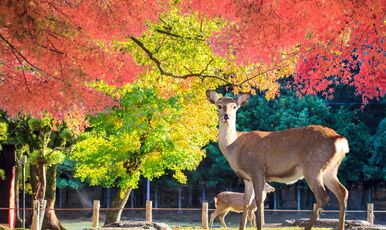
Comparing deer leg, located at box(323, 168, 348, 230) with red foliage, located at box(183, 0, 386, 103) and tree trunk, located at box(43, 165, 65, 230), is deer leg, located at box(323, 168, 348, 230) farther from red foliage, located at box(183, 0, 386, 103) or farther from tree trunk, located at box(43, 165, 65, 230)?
tree trunk, located at box(43, 165, 65, 230)

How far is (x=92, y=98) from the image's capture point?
977cm

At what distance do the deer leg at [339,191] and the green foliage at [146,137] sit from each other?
27.0 feet

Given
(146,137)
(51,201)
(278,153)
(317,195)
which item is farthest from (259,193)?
(51,201)

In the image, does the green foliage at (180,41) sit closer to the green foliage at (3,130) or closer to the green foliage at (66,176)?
the green foliage at (3,130)

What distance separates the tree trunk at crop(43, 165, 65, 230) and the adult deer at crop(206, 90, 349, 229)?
14459 millimetres

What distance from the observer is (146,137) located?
67.3ft

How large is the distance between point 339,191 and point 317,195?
406 millimetres

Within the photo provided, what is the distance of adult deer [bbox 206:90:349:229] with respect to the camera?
37.9 ft

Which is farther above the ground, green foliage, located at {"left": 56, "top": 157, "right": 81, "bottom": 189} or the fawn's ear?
the fawn's ear

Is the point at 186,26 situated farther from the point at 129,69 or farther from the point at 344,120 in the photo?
the point at 344,120

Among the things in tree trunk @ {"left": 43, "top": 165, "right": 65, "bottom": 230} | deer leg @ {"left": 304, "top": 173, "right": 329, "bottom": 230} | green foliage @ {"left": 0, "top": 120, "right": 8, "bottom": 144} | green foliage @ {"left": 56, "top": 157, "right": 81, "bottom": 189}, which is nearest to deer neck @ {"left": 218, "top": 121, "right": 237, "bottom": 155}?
deer leg @ {"left": 304, "top": 173, "right": 329, "bottom": 230}

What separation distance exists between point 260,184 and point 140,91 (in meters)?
8.05

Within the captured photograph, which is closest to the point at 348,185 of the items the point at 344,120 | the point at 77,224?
the point at 344,120

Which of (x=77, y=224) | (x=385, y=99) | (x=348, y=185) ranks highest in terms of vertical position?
(x=385, y=99)
